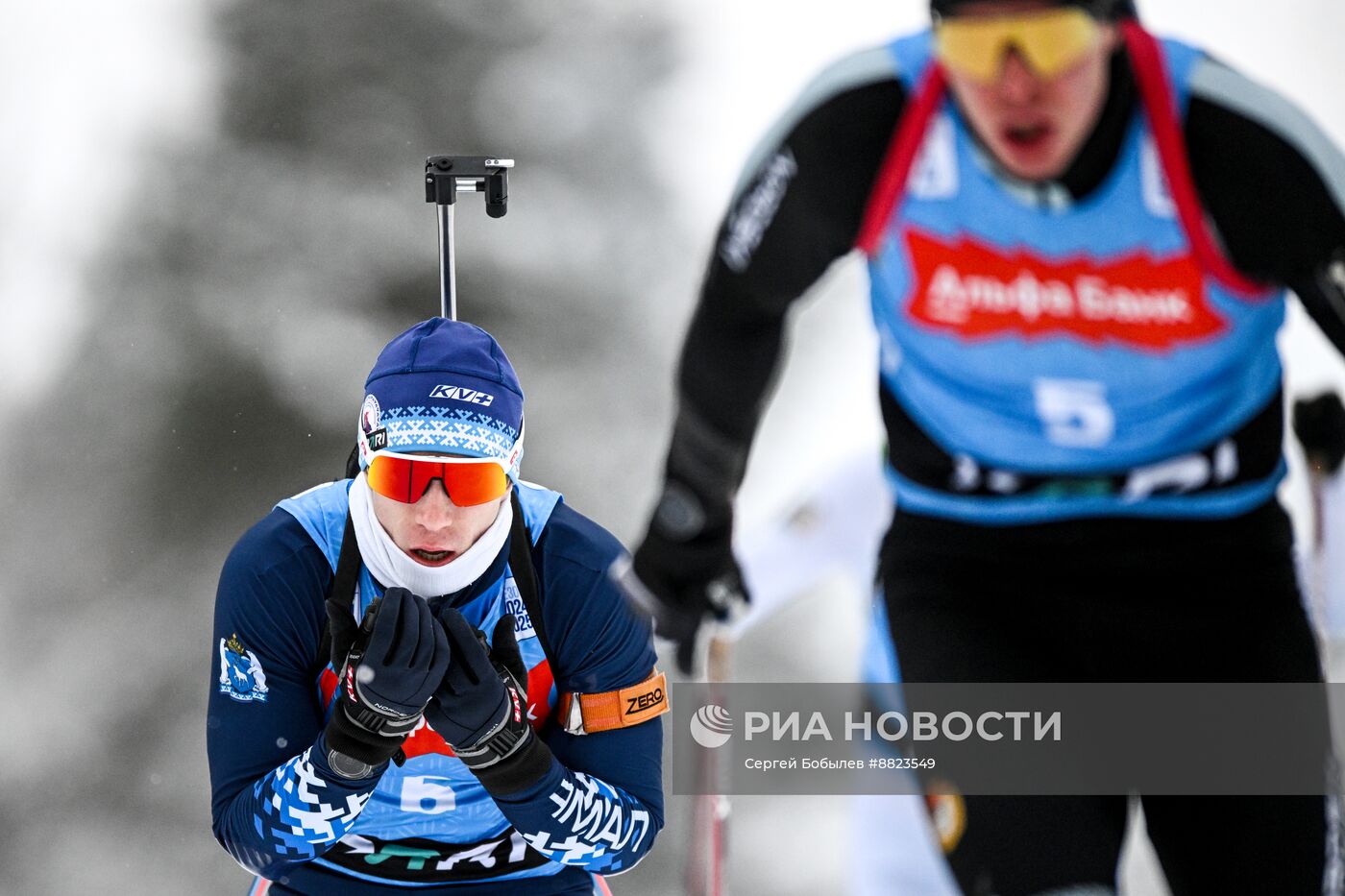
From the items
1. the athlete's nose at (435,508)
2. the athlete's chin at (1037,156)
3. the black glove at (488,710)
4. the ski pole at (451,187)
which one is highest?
the ski pole at (451,187)

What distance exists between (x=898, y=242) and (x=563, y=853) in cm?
89

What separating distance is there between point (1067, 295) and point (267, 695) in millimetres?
1025

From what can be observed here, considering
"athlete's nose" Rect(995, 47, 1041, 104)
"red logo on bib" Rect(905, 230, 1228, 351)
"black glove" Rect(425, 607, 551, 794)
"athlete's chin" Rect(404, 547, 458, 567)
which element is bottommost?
"black glove" Rect(425, 607, 551, 794)

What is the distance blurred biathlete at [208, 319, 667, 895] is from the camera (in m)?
1.82

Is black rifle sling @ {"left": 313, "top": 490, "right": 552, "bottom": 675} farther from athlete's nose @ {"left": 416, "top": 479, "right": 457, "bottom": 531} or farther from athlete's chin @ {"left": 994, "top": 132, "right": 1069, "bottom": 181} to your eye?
athlete's chin @ {"left": 994, "top": 132, "right": 1069, "bottom": 181}

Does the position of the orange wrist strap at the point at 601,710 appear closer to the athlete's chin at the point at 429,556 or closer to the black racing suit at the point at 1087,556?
the athlete's chin at the point at 429,556

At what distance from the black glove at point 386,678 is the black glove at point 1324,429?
84 centimetres

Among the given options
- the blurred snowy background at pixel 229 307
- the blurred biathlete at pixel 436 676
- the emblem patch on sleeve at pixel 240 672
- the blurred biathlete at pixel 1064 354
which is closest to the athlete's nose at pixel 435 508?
the blurred biathlete at pixel 436 676

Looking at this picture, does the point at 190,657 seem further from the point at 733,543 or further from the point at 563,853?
the point at 733,543

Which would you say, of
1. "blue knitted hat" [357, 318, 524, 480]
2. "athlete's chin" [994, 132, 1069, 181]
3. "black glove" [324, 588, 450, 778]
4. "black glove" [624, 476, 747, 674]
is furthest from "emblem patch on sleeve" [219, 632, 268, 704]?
"athlete's chin" [994, 132, 1069, 181]

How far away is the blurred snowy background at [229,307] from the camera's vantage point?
3033mm

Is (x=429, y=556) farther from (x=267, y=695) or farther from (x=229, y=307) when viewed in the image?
(x=229, y=307)

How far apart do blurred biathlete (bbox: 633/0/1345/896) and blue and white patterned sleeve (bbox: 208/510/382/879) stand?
0.58m

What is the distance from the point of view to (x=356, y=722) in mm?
1784
